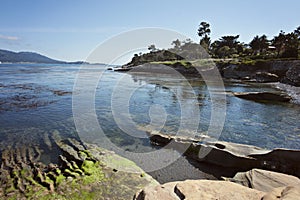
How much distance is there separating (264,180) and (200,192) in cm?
244

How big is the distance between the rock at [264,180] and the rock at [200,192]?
34.6 inches

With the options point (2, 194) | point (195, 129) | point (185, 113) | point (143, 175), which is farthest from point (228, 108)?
point (2, 194)

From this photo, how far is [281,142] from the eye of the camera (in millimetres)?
10766

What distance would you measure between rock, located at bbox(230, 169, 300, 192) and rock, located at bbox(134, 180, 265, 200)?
88cm

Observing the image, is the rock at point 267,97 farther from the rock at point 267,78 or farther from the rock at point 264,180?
the rock at point 267,78

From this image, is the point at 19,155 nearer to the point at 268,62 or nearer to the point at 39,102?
the point at 39,102

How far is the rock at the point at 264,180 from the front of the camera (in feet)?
18.6

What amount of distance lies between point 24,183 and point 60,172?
1.05 m

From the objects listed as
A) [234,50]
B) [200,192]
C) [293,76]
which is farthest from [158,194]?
[234,50]

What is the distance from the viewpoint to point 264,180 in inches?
234

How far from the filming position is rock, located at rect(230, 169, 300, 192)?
568 cm

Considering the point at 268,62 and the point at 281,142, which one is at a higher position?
the point at 268,62

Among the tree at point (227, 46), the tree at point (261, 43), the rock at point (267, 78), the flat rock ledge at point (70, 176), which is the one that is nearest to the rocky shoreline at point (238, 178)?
the flat rock ledge at point (70, 176)

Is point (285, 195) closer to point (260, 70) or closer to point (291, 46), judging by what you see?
point (260, 70)
